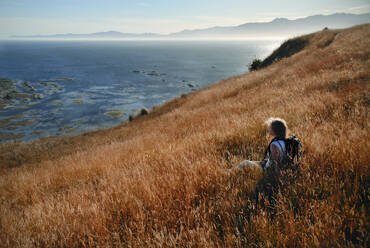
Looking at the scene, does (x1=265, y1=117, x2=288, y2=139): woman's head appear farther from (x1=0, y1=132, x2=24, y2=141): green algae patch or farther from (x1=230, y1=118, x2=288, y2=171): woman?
(x1=0, y1=132, x2=24, y2=141): green algae patch

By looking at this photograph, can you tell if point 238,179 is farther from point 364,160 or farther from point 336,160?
point 364,160

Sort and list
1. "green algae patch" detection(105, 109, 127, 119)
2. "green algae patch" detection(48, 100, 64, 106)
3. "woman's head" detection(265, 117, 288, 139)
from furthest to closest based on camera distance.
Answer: "green algae patch" detection(48, 100, 64, 106) → "green algae patch" detection(105, 109, 127, 119) → "woman's head" detection(265, 117, 288, 139)

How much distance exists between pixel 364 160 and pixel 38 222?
13.7 ft

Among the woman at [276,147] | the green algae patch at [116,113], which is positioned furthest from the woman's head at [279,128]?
the green algae patch at [116,113]

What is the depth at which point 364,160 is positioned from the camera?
2.35m

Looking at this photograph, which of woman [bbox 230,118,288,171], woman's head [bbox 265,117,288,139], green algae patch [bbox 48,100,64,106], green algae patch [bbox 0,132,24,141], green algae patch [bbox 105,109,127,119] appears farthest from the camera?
green algae patch [bbox 48,100,64,106]

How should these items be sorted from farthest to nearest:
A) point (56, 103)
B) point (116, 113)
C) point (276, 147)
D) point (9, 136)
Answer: point (56, 103), point (116, 113), point (9, 136), point (276, 147)

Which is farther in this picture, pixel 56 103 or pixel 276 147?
pixel 56 103

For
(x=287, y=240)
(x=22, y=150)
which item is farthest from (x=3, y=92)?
(x=287, y=240)

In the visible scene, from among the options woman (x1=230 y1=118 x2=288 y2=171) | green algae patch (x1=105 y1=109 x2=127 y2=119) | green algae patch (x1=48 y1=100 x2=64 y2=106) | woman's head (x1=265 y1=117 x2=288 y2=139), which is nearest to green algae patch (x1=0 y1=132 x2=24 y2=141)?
green algae patch (x1=105 y1=109 x2=127 y2=119)

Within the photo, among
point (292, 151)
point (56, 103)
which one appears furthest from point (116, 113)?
point (292, 151)

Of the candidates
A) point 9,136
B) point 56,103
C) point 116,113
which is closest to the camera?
point 9,136

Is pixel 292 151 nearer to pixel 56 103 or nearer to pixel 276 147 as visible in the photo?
pixel 276 147

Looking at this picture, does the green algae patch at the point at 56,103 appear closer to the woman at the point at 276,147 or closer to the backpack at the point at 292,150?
the woman at the point at 276,147
